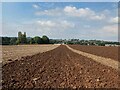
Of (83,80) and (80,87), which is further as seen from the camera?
(83,80)

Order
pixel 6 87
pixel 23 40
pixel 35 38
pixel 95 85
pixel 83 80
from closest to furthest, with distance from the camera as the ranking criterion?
pixel 6 87, pixel 95 85, pixel 83 80, pixel 23 40, pixel 35 38

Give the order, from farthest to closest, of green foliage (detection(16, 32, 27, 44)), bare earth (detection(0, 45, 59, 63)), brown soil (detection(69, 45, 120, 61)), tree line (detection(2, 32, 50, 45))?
green foliage (detection(16, 32, 27, 44)) < tree line (detection(2, 32, 50, 45)) < brown soil (detection(69, 45, 120, 61)) < bare earth (detection(0, 45, 59, 63))

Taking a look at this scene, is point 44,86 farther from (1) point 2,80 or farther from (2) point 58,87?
(1) point 2,80

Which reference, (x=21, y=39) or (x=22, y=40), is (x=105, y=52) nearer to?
(x=21, y=39)

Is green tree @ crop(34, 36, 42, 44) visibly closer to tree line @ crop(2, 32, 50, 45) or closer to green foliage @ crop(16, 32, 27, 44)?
tree line @ crop(2, 32, 50, 45)


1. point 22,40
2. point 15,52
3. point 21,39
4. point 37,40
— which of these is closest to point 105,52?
point 15,52

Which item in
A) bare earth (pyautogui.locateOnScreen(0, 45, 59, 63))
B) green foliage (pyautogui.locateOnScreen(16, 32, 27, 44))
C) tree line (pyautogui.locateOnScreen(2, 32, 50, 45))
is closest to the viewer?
bare earth (pyautogui.locateOnScreen(0, 45, 59, 63))

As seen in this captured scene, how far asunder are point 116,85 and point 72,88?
235 cm

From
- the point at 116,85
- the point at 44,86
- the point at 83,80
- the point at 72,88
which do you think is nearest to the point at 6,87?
the point at 44,86

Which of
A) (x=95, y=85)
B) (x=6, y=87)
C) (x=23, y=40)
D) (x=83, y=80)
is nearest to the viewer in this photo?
(x=6, y=87)

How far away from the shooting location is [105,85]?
11.1m

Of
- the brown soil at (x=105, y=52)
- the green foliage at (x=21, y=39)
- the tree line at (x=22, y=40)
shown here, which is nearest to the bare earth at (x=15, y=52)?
the brown soil at (x=105, y=52)

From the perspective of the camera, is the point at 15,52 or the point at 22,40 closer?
the point at 15,52

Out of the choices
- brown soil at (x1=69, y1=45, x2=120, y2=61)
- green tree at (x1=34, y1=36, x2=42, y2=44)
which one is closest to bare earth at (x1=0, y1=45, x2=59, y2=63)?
brown soil at (x1=69, y1=45, x2=120, y2=61)
